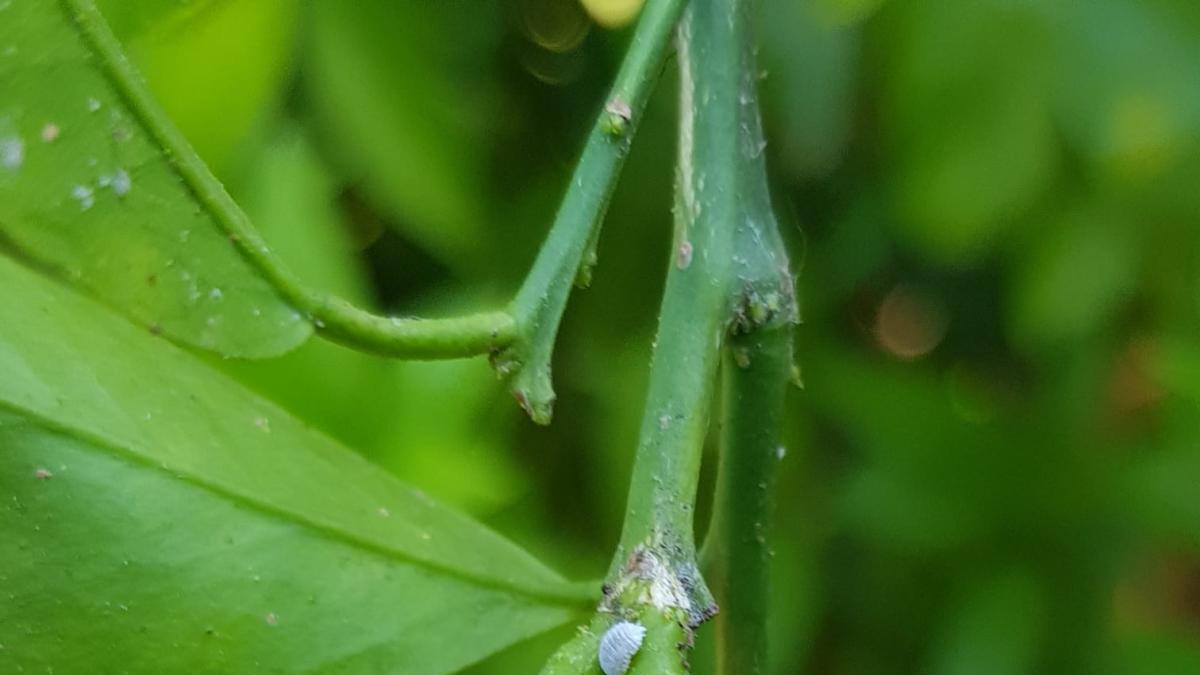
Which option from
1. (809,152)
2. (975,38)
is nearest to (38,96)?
(975,38)

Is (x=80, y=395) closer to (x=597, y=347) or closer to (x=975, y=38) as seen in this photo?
(x=975, y=38)

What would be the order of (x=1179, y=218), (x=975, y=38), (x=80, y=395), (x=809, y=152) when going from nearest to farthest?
(x=80, y=395), (x=975, y=38), (x=1179, y=218), (x=809, y=152)

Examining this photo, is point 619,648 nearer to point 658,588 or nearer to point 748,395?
point 658,588

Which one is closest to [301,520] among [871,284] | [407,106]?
[407,106]

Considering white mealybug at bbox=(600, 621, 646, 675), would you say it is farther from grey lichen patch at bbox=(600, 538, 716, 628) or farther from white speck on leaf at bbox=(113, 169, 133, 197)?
white speck on leaf at bbox=(113, 169, 133, 197)

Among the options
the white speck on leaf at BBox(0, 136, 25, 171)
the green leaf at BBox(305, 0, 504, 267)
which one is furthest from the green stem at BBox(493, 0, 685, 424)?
the green leaf at BBox(305, 0, 504, 267)

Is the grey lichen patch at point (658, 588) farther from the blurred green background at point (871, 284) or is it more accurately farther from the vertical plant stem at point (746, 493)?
the blurred green background at point (871, 284)
